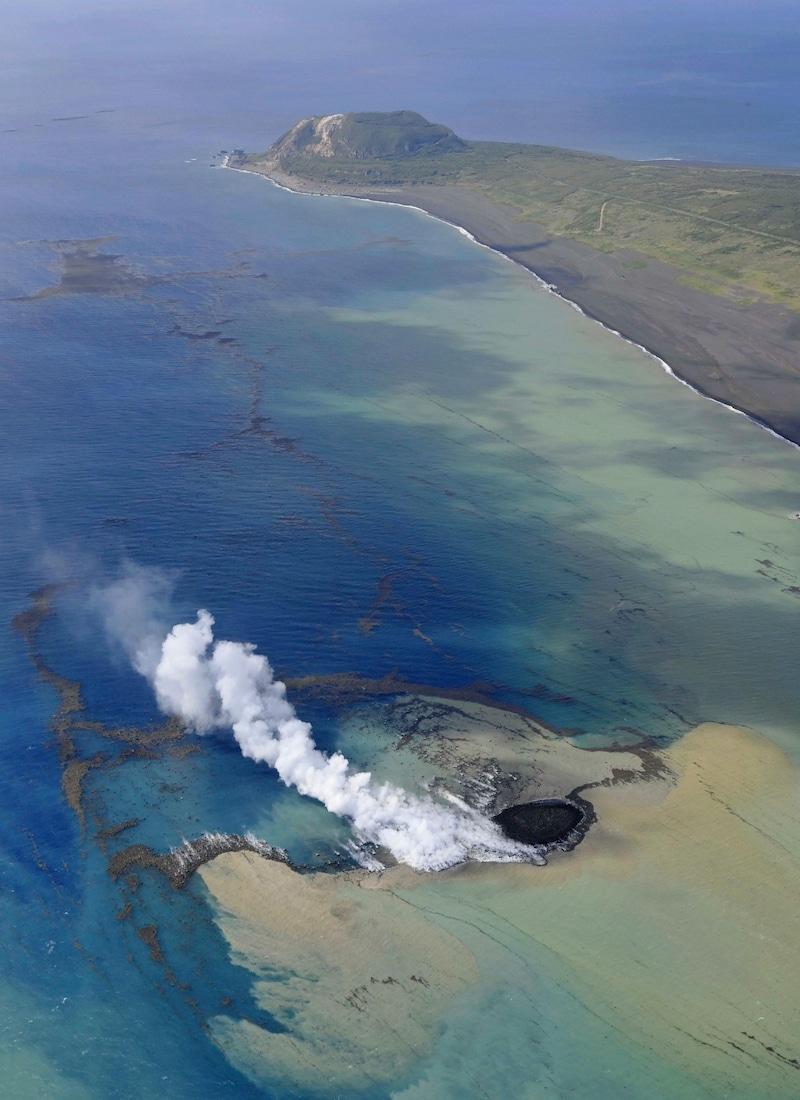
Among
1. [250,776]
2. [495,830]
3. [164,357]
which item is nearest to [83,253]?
[164,357]

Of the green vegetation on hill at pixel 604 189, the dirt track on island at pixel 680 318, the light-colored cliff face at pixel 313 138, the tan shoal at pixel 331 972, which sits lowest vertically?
the tan shoal at pixel 331 972

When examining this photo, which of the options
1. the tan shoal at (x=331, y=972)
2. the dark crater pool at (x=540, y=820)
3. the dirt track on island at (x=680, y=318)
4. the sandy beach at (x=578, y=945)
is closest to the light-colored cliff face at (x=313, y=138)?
the dirt track on island at (x=680, y=318)

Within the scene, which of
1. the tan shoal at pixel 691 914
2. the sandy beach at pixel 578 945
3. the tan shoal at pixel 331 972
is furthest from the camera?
the tan shoal at pixel 691 914

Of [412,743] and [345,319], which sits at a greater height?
[345,319]

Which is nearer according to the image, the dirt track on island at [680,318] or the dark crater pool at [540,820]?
the dark crater pool at [540,820]

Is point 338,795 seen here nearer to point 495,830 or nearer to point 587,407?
point 495,830

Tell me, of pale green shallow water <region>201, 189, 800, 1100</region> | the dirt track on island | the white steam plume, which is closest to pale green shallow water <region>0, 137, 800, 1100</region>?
pale green shallow water <region>201, 189, 800, 1100</region>

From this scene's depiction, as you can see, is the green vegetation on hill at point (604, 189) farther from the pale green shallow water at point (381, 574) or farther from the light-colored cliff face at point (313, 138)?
the pale green shallow water at point (381, 574)

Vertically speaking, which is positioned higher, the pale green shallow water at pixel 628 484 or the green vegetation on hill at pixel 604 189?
the green vegetation on hill at pixel 604 189
